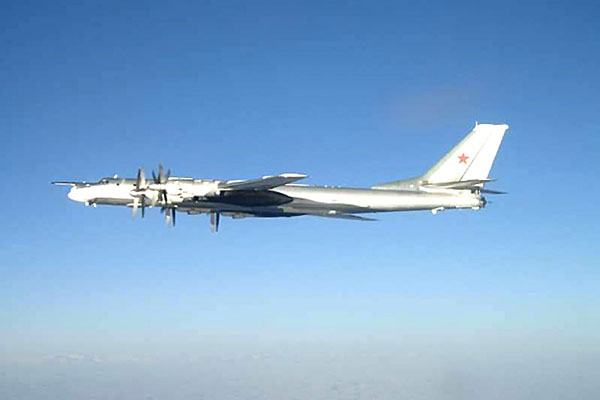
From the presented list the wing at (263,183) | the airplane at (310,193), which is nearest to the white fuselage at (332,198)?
the airplane at (310,193)

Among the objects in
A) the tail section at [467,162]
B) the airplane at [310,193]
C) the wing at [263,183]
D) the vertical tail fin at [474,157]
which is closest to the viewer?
the wing at [263,183]

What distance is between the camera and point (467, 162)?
4675 centimetres

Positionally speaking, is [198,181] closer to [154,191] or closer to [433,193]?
[154,191]

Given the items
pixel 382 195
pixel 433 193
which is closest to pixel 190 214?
pixel 382 195

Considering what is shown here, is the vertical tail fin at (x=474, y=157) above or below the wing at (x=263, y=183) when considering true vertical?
above

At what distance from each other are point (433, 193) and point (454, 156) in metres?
3.86

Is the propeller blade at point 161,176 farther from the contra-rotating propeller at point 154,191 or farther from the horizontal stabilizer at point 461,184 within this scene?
the horizontal stabilizer at point 461,184

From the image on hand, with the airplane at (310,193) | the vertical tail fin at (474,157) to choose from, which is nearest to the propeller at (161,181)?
the airplane at (310,193)

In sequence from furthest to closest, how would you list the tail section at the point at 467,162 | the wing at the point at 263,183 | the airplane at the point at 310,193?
1. the tail section at the point at 467,162
2. the airplane at the point at 310,193
3. the wing at the point at 263,183

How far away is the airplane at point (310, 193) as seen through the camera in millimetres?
42656

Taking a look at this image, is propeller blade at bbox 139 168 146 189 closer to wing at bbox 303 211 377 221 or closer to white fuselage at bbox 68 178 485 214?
white fuselage at bbox 68 178 485 214

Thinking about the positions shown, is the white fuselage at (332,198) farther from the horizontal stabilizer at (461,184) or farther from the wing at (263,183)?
the wing at (263,183)

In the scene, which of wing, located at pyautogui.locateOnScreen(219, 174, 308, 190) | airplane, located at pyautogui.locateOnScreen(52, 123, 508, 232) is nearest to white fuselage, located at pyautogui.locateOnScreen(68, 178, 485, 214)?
airplane, located at pyautogui.locateOnScreen(52, 123, 508, 232)

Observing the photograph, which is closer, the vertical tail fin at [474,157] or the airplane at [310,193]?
the airplane at [310,193]
